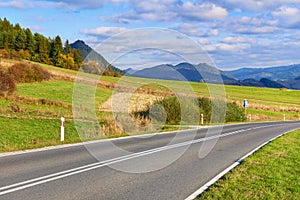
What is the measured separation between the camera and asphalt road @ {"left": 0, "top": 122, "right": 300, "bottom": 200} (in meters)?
7.20

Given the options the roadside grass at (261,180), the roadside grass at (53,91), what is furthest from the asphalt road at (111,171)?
the roadside grass at (53,91)

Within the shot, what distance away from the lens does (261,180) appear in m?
8.73

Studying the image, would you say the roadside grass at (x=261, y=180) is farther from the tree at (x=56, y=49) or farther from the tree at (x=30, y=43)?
the tree at (x=30, y=43)

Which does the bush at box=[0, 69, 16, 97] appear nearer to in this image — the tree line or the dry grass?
the dry grass

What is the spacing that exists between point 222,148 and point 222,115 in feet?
86.3

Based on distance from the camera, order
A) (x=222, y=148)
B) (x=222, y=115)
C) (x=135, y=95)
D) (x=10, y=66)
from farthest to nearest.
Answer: (x=10, y=66), (x=222, y=115), (x=135, y=95), (x=222, y=148)

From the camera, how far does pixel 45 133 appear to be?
21766 millimetres

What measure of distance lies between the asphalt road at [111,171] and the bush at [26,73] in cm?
4367

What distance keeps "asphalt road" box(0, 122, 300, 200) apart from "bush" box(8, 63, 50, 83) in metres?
43.7

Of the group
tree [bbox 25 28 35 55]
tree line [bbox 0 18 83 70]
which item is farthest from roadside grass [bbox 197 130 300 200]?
tree [bbox 25 28 35 55]

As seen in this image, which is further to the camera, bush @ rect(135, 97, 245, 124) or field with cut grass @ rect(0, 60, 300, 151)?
bush @ rect(135, 97, 245, 124)

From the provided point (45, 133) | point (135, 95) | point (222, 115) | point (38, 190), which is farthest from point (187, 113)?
point (38, 190)

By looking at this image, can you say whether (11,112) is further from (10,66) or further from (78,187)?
(10,66)

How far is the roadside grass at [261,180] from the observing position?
7276 millimetres
